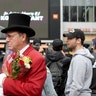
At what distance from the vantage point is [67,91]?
543 cm

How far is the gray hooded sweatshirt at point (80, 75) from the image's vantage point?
17.3 feet

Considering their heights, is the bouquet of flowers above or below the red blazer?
above

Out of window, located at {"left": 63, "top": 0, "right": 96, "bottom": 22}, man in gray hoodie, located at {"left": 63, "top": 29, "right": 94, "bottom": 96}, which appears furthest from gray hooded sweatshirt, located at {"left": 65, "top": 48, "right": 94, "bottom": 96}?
window, located at {"left": 63, "top": 0, "right": 96, "bottom": 22}

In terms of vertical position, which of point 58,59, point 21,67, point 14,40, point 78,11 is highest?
point 78,11

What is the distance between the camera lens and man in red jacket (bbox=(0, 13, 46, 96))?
3787mm

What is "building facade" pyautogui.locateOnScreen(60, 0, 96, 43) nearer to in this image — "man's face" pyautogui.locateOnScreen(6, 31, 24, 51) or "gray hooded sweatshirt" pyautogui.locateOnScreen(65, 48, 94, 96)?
"gray hooded sweatshirt" pyautogui.locateOnScreen(65, 48, 94, 96)

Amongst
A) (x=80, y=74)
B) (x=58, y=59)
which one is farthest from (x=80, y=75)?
(x=58, y=59)

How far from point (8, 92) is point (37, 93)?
0.24m

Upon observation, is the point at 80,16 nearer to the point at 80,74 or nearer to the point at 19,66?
the point at 80,74

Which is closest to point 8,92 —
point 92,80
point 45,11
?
point 92,80

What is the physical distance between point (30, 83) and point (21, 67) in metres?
0.15

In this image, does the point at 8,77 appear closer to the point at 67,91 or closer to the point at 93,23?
the point at 67,91

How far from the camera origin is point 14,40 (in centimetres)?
391

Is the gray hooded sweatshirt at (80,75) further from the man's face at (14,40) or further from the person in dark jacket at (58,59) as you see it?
the person in dark jacket at (58,59)
